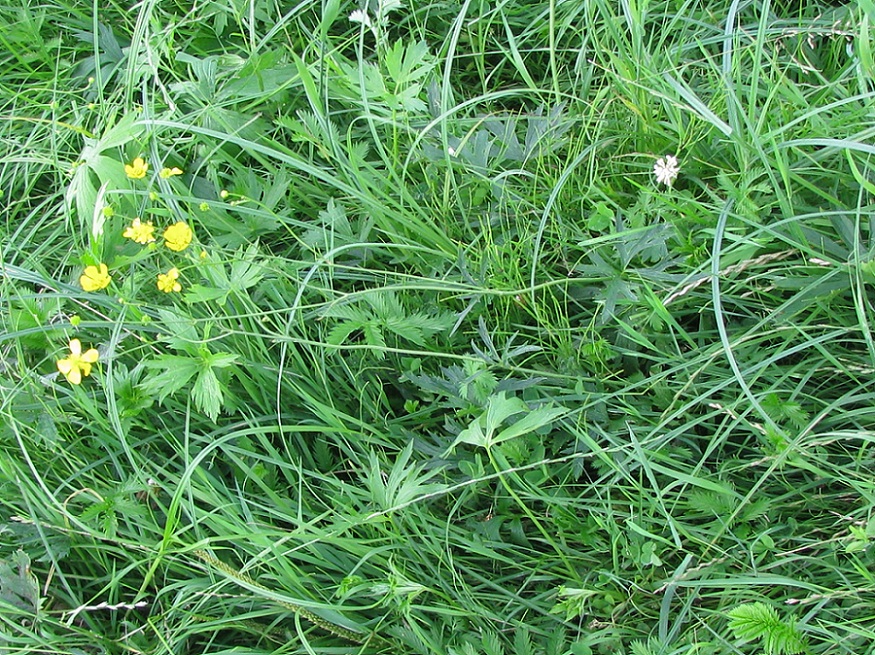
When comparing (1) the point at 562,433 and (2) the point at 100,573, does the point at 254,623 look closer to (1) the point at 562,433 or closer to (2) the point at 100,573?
(2) the point at 100,573

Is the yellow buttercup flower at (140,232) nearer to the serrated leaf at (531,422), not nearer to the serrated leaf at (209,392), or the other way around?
the serrated leaf at (209,392)

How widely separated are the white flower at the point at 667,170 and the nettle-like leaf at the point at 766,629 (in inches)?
31.5

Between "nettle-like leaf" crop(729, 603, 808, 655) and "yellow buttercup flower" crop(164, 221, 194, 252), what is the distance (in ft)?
3.67

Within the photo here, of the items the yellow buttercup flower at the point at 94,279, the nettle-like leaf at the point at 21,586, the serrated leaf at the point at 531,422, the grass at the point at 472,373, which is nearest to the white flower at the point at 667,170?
the grass at the point at 472,373

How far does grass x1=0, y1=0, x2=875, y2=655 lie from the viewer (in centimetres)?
138

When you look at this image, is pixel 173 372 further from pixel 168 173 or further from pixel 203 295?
pixel 168 173

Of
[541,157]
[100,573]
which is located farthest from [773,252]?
[100,573]

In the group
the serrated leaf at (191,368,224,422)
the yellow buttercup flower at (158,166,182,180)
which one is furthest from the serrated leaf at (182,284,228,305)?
the yellow buttercup flower at (158,166,182,180)

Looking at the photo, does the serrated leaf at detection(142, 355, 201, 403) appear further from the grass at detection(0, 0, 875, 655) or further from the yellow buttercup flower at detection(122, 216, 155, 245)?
the yellow buttercup flower at detection(122, 216, 155, 245)

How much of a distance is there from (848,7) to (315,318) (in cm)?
131

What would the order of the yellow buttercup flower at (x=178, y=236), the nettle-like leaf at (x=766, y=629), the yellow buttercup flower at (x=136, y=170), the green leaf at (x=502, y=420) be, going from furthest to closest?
the yellow buttercup flower at (x=136, y=170) < the yellow buttercup flower at (x=178, y=236) < the green leaf at (x=502, y=420) < the nettle-like leaf at (x=766, y=629)

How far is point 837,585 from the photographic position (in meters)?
1.36

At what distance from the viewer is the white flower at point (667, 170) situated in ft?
5.12

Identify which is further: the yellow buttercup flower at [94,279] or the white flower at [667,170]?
the white flower at [667,170]
